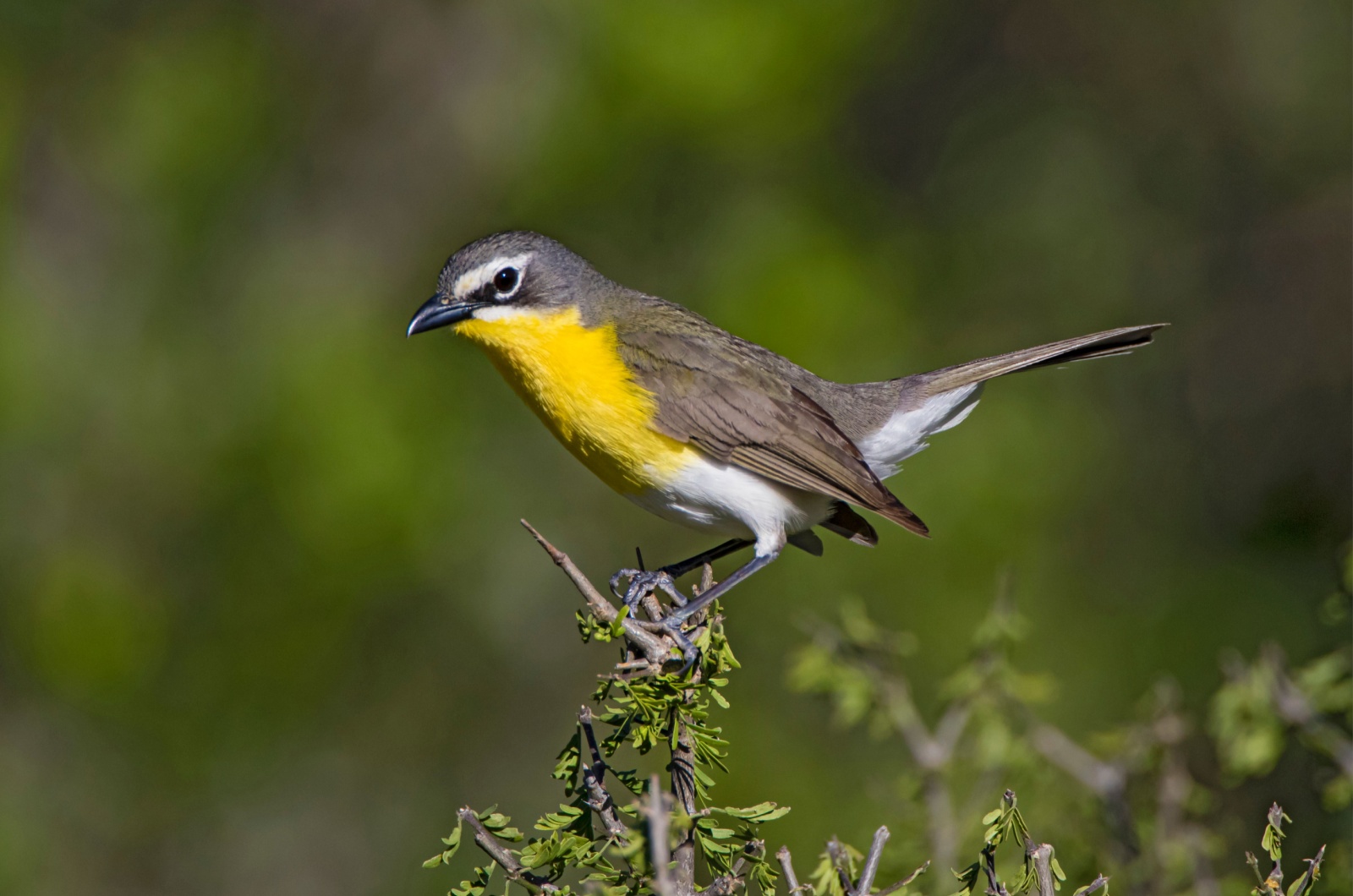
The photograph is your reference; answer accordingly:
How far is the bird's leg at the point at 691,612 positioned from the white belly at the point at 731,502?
94 mm

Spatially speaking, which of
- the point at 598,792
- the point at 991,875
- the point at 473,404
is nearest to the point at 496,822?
the point at 598,792

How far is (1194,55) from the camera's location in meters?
10.5

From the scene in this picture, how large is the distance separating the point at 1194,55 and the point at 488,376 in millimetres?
6079

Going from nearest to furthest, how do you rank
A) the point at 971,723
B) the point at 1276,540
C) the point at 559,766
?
the point at 559,766
the point at 971,723
the point at 1276,540

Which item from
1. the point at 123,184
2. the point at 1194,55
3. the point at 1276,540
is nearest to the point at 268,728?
the point at 123,184

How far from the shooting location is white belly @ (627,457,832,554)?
5.01m

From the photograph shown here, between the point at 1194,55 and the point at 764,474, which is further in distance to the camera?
the point at 1194,55

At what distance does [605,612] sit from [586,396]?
1.60 m

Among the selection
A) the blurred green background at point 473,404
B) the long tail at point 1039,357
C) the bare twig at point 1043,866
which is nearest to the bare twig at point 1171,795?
the long tail at point 1039,357

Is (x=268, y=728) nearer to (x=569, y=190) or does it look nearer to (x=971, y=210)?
(x=569, y=190)

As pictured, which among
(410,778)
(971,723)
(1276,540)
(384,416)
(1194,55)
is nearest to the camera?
(971,723)

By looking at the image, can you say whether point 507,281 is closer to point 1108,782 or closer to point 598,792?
point 598,792

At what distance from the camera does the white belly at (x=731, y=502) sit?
16.4ft

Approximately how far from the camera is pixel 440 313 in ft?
16.1
